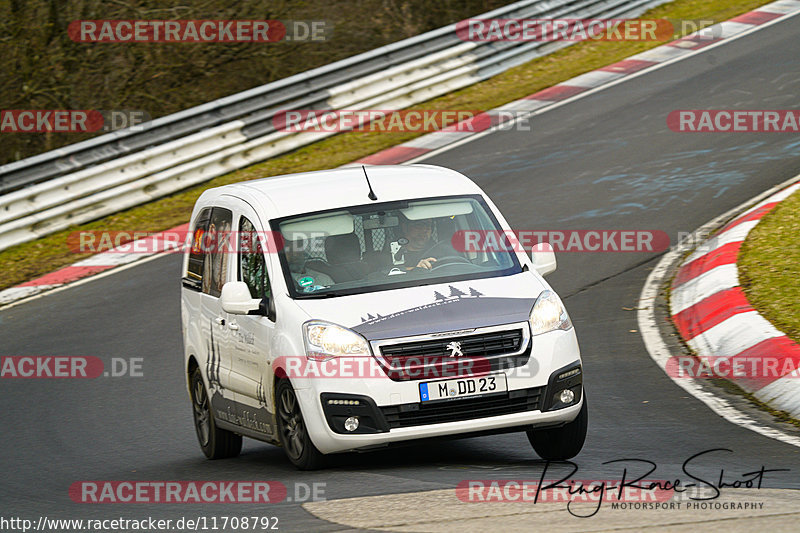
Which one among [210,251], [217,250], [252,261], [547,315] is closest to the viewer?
[547,315]

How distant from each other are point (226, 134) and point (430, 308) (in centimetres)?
1235

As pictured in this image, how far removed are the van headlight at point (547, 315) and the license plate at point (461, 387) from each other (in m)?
0.37

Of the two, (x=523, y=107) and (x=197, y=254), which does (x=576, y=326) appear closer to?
(x=197, y=254)

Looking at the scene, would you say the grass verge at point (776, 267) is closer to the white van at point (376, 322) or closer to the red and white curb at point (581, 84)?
the white van at point (376, 322)

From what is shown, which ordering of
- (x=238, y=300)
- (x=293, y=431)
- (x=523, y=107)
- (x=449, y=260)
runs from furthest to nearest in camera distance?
(x=523, y=107)
(x=449, y=260)
(x=238, y=300)
(x=293, y=431)

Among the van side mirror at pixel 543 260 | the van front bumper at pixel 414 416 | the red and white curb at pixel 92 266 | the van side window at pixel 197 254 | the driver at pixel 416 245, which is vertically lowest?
the red and white curb at pixel 92 266

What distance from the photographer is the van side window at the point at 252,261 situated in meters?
7.80

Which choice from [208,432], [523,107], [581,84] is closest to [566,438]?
[208,432]

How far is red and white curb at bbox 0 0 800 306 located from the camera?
14977mm

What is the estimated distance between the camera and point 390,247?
25.4 feet

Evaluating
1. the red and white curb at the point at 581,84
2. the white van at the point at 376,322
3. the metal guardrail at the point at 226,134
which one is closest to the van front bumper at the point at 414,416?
the white van at the point at 376,322

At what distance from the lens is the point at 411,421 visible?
6.89m

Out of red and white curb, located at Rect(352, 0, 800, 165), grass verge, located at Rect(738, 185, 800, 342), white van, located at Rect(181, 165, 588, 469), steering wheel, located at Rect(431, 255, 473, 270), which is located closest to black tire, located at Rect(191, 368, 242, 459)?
white van, located at Rect(181, 165, 588, 469)

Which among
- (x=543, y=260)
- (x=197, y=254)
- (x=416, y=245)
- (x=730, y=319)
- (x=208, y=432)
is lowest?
(x=208, y=432)
